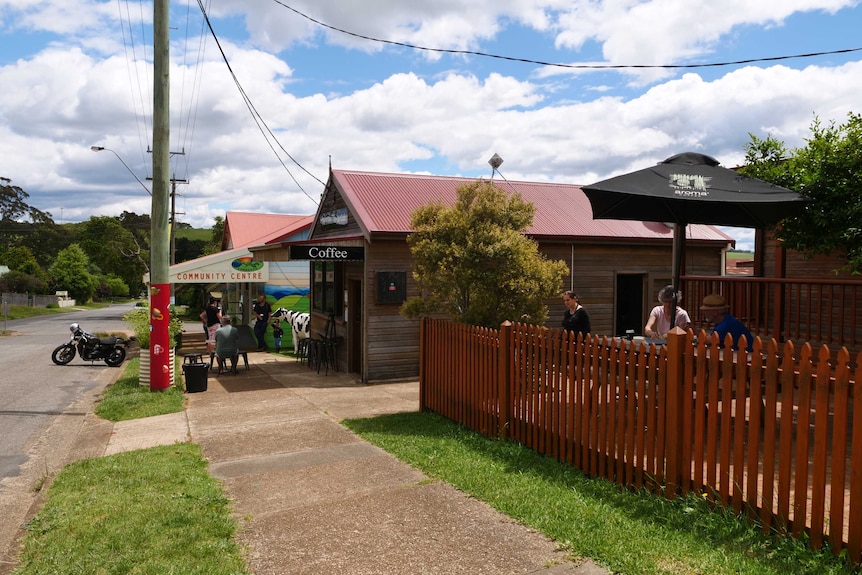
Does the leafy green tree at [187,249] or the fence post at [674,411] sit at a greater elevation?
the leafy green tree at [187,249]

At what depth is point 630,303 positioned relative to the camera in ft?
52.6

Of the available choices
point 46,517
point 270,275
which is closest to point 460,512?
point 46,517

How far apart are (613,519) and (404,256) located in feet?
29.7

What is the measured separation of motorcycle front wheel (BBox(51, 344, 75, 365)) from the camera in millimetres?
17844

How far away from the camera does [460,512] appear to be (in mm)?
5191

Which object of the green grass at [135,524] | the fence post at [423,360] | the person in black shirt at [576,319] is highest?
the person in black shirt at [576,319]

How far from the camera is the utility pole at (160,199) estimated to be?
11.8 meters

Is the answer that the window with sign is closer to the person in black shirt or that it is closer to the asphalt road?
the asphalt road

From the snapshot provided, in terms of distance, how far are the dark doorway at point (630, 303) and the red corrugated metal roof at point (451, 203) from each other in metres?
1.19

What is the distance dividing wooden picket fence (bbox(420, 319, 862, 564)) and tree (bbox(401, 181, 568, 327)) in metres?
0.69

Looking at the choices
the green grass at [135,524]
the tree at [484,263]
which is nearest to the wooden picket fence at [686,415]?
the tree at [484,263]

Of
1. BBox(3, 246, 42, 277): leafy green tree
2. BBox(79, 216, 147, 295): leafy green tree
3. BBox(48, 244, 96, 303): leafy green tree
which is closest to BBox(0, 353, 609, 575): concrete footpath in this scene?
BBox(79, 216, 147, 295): leafy green tree

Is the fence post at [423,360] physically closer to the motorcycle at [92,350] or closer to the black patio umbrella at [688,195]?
the black patio umbrella at [688,195]

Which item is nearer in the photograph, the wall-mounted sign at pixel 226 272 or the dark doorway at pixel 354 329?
the dark doorway at pixel 354 329
